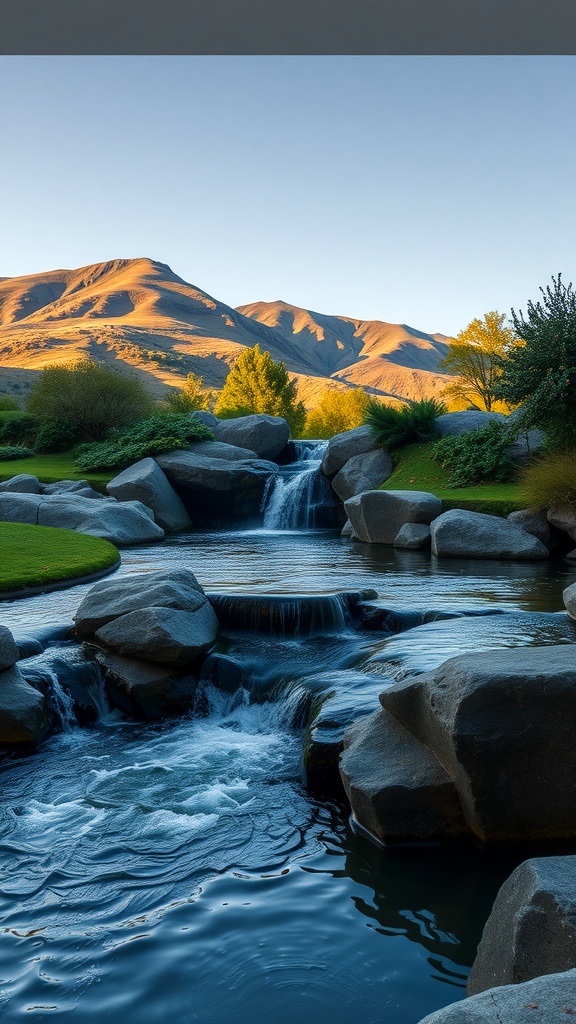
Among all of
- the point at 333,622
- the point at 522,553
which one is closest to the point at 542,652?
the point at 333,622

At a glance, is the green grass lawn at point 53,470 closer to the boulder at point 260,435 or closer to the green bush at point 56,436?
the green bush at point 56,436

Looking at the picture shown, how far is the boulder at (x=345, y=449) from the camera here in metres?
21.2

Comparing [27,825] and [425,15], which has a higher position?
[425,15]

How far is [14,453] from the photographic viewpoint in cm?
2611

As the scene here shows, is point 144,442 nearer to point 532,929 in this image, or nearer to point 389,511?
point 389,511

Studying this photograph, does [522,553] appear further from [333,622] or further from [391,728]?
[391,728]

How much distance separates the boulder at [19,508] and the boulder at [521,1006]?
1472 centimetres

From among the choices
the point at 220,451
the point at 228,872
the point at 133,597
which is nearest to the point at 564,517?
the point at 133,597

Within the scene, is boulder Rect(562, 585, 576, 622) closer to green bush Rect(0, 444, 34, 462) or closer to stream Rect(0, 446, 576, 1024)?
stream Rect(0, 446, 576, 1024)

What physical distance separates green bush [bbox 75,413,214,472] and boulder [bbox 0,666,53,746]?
1703 centimetres

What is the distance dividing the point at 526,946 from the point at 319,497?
18.2 metres

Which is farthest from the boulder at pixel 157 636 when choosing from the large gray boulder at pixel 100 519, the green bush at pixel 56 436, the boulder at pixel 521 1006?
the green bush at pixel 56 436

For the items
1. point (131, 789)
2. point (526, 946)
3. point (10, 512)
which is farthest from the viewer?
point (10, 512)

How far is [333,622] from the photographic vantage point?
830 cm
